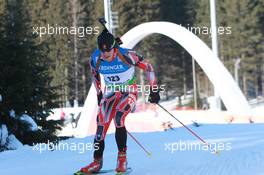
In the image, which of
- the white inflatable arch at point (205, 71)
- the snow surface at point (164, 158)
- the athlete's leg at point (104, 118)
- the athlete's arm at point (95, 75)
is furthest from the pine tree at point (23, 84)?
the athlete's leg at point (104, 118)

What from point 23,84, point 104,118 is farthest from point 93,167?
point 23,84

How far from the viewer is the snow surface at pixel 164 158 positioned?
18.6 feet

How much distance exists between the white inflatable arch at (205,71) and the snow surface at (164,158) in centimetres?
734

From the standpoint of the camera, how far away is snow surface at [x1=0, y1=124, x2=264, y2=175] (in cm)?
566

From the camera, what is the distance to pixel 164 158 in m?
6.65

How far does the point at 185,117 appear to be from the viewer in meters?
15.0

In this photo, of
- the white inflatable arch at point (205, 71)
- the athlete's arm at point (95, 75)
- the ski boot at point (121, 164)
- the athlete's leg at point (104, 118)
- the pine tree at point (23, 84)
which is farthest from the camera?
the white inflatable arch at point (205, 71)

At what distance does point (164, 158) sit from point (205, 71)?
11327 millimetres

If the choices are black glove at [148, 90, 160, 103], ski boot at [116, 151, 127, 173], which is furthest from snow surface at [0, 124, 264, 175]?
black glove at [148, 90, 160, 103]

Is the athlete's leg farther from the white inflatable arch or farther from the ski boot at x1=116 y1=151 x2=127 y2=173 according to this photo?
the white inflatable arch

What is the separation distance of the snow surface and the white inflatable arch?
7336 millimetres

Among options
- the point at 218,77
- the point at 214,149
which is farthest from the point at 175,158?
the point at 218,77

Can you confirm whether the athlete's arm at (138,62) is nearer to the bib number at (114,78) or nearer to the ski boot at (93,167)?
the bib number at (114,78)

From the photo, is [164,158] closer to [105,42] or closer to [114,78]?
[114,78]
